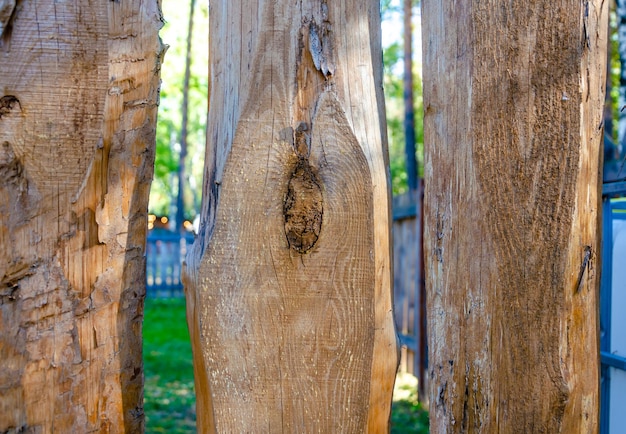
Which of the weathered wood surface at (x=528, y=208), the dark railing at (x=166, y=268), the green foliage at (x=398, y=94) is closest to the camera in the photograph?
the weathered wood surface at (x=528, y=208)

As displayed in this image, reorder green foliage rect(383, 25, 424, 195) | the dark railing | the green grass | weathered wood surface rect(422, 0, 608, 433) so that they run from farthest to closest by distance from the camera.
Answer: green foliage rect(383, 25, 424, 195)
the dark railing
the green grass
weathered wood surface rect(422, 0, 608, 433)

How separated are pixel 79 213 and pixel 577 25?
130cm

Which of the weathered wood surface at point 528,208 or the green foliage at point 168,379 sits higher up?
the weathered wood surface at point 528,208

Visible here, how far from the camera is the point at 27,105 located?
157 centimetres

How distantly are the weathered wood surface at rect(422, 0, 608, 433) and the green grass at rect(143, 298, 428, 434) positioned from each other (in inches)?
133

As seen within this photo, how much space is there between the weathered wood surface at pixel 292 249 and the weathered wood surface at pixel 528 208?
0.83 ft

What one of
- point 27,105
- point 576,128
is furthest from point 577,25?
point 27,105

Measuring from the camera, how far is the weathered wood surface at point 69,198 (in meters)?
1.57

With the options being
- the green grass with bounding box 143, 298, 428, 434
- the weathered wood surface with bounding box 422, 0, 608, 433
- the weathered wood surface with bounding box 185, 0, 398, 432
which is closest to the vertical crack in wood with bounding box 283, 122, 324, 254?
the weathered wood surface with bounding box 185, 0, 398, 432

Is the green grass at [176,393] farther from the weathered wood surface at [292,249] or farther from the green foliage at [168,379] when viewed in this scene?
the weathered wood surface at [292,249]

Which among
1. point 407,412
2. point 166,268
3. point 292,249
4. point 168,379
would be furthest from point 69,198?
point 166,268

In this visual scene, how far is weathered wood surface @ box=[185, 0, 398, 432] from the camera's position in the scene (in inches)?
60.7

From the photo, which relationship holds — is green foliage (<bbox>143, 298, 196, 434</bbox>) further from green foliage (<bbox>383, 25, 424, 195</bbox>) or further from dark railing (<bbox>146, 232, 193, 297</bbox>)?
green foliage (<bbox>383, 25, 424, 195</bbox>)

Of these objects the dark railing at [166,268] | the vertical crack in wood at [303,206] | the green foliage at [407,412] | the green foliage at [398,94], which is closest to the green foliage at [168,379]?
the green foliage at [407,412]
